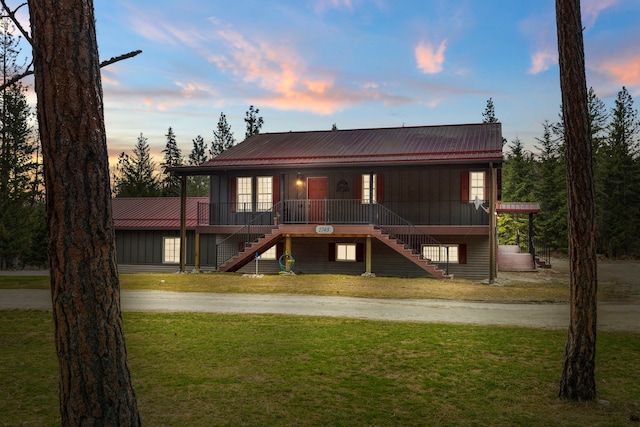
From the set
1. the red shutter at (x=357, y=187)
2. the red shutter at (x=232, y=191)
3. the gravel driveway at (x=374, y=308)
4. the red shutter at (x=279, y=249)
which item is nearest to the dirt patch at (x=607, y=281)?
the gravel driveway at (x=374, y=308)

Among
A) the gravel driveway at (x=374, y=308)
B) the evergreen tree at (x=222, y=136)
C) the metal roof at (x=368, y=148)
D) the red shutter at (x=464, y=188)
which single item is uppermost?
the evergreen tree at (x=222, y=136)

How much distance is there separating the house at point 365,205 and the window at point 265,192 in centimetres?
5

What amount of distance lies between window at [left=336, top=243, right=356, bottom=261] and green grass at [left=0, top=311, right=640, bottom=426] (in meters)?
13.3

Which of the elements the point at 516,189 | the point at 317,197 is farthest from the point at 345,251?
the point at 516,189

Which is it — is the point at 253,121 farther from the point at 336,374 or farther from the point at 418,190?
the point at 336,374

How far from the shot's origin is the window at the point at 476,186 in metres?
22.0

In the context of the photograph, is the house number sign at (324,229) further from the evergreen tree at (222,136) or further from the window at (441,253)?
the evergreen tree at (222,136)

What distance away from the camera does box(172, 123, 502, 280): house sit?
21688 millimetres

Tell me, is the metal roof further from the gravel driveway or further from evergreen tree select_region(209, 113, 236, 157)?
evergreen tree select_region(209, 113, 236, 157)

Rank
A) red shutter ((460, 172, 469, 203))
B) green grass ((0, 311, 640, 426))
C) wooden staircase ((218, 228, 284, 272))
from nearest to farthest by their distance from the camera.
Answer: green grass ((0, 311, 640, 426)) < wooden staircase ((218, 228, 284, 272)) < red shutter ((460, 172, 469, 203))

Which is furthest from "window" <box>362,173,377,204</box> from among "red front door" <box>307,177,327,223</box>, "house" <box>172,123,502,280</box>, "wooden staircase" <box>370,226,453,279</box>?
"wooden staircase" <box>370,226,453,279</box>

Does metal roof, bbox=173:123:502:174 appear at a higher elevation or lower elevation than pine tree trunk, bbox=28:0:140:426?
higher

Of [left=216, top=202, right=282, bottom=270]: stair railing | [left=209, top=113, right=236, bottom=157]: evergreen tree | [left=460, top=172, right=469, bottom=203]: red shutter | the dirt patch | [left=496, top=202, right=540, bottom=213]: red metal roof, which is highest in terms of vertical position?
[left=209, top=113, right=236, bottom=157]: evergreen tree

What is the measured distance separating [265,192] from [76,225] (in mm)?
20803
